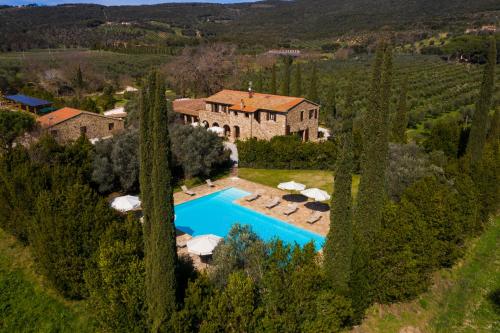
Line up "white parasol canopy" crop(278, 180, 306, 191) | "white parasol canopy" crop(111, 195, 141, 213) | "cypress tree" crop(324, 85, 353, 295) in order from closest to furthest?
1. "cypress tree" crop(324, 85, 353, 295)
2. "white parasol canopy" crop(111, 195, 141, 213)
3. "white parasol canopy" crop(278, 180, 306, 191)

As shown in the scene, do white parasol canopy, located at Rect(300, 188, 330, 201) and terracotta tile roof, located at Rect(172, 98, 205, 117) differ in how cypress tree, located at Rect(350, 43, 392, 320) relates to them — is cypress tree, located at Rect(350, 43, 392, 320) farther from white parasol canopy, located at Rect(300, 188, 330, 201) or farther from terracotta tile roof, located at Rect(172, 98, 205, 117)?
terracotta tile roof, located at Rect(172, 98, 205, 117)

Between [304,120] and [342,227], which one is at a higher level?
[342,227]

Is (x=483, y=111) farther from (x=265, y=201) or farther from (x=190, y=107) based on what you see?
(x=190, y=107)

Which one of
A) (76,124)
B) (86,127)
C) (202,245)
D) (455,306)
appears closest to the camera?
(455,306)

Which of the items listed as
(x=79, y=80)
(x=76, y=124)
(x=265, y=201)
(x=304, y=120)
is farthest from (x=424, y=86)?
(x=79, y=80)

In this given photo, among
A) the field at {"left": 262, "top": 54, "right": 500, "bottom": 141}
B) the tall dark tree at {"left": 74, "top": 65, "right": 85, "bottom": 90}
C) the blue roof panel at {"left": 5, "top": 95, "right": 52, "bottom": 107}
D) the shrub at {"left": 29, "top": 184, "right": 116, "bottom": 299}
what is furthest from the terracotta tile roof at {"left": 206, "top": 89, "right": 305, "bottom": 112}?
the tall dark tree at {"left": 74, "top": 65, "right": 85, "bottom": 90}
